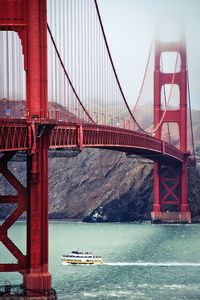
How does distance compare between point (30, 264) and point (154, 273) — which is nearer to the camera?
point (30, 264)

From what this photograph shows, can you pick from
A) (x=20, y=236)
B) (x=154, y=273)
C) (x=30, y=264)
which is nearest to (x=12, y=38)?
(x=30, y=264)

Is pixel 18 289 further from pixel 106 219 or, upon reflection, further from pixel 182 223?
pixel 106 219

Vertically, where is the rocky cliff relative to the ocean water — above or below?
above

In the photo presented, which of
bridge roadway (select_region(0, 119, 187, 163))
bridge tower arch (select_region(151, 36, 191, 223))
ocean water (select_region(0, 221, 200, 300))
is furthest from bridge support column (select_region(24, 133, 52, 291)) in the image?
bridge tower arch (select_region(151, 36, 191, 223))

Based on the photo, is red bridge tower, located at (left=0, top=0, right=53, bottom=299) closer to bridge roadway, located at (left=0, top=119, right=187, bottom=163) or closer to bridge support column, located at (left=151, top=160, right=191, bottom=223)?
bridge roadway, located at (left=0, top=119, right=187, bottom=163)

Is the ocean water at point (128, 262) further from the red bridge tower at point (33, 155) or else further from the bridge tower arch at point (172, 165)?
→ the red bridge tower at point (33, 155)

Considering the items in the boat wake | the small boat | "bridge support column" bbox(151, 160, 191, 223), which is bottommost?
the boat wake

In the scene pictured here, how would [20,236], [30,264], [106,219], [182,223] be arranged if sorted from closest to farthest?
1. [30,264]
2. [20,236]
3. [182,223]
4. [106,219]
